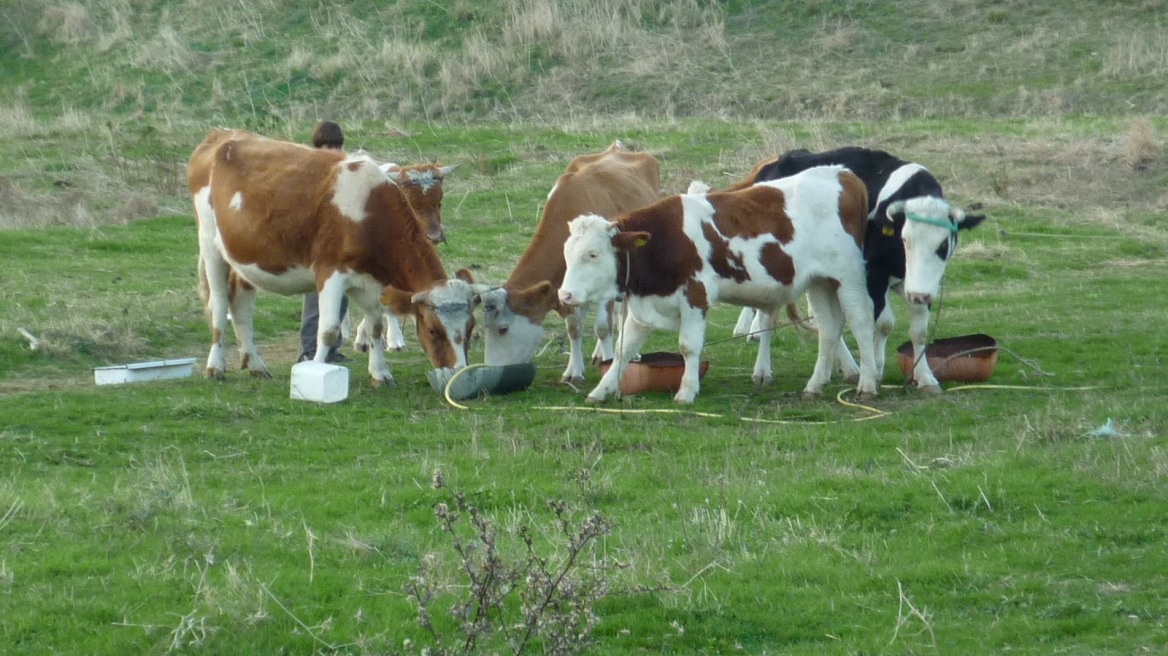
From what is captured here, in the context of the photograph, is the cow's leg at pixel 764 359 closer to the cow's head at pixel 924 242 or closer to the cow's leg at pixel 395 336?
the cow's head at pixel 924 242

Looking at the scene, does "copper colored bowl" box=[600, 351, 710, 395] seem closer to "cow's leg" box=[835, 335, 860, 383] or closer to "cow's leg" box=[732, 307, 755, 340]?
"cow's leg" box=[835, 335, 860, 383]

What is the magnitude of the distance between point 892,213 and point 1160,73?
23461 millimetres

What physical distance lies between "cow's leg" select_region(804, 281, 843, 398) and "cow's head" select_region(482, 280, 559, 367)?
2.34 metres

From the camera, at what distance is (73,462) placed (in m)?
→ 10.5

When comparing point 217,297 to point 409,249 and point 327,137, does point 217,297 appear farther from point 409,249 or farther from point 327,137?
point 327,137

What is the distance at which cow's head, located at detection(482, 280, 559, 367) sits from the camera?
13.7 m

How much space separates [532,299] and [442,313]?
3.17ft

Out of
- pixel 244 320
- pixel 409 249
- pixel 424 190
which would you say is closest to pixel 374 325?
pixel 409 249

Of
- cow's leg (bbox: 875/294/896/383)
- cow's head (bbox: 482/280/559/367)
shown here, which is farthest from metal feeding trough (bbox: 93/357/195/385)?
cow's leg (bbox: 875/294/896/383)

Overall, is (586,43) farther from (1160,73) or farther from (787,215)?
(787,215)

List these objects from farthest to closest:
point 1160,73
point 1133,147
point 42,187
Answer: point 1160,73, point 1133,147, point 42,187

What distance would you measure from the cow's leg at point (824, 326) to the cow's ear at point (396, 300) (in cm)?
346

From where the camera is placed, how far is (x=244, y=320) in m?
14.6

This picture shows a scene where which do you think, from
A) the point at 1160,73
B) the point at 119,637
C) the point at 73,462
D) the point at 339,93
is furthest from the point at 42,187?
the point at 1160,73
